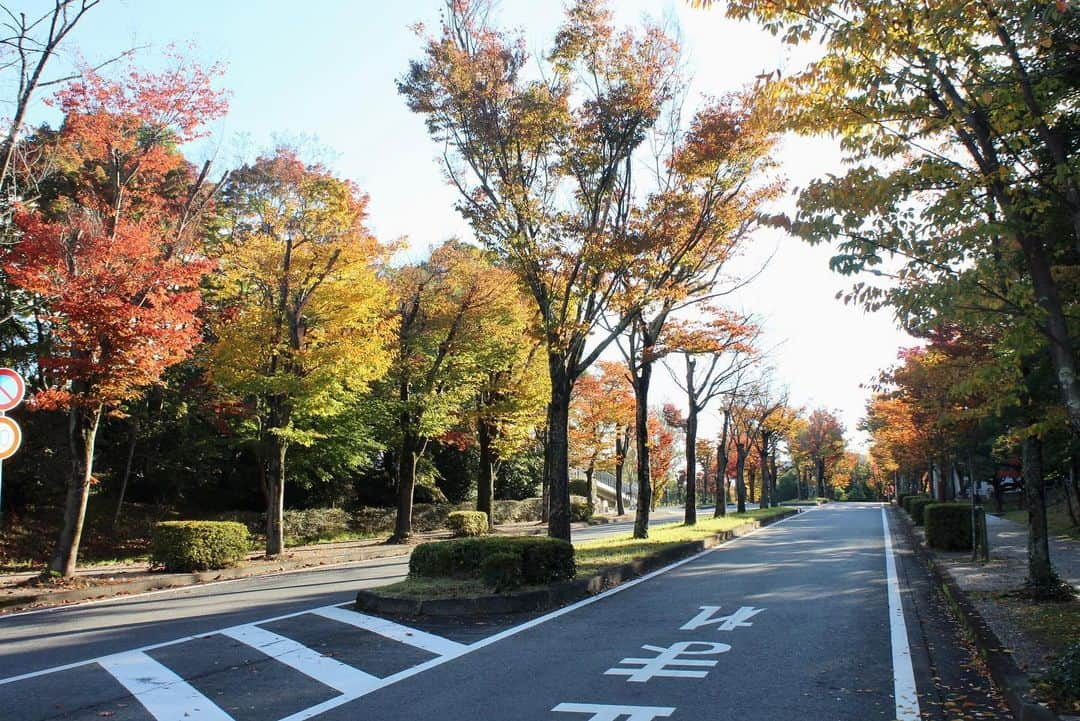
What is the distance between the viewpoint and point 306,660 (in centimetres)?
714

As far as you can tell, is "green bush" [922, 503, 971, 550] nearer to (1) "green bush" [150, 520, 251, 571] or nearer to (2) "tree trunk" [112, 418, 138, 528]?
(1) "green bush" [150, 520, 251, 571]

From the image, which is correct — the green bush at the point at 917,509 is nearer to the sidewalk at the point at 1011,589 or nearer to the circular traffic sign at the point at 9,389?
the sidewalk at the point at 1011,589

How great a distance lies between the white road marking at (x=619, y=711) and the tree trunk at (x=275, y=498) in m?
14.9

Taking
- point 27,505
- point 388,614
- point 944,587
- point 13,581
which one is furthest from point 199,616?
point 27,505

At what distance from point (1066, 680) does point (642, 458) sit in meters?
16.5

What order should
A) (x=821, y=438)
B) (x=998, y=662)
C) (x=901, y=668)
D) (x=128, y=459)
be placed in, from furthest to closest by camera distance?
(x=821, y=438)
(x=128, y=459)
(x=901, y=668)
(x=998, y=662)

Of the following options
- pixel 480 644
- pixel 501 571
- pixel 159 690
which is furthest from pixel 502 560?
pixel 159 690

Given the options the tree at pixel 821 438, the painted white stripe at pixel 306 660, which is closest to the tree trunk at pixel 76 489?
the painted white stripe at pixel 306 660

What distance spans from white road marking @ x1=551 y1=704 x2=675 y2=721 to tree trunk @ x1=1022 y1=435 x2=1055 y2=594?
6778 millimetres

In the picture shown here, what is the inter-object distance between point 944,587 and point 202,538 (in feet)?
45.3

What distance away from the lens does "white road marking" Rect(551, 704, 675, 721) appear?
5195 mm

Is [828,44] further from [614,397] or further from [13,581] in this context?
[614,397]

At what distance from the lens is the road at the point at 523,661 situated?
5.52 m

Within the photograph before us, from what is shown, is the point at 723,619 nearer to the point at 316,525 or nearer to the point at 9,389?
the point at 9,389
